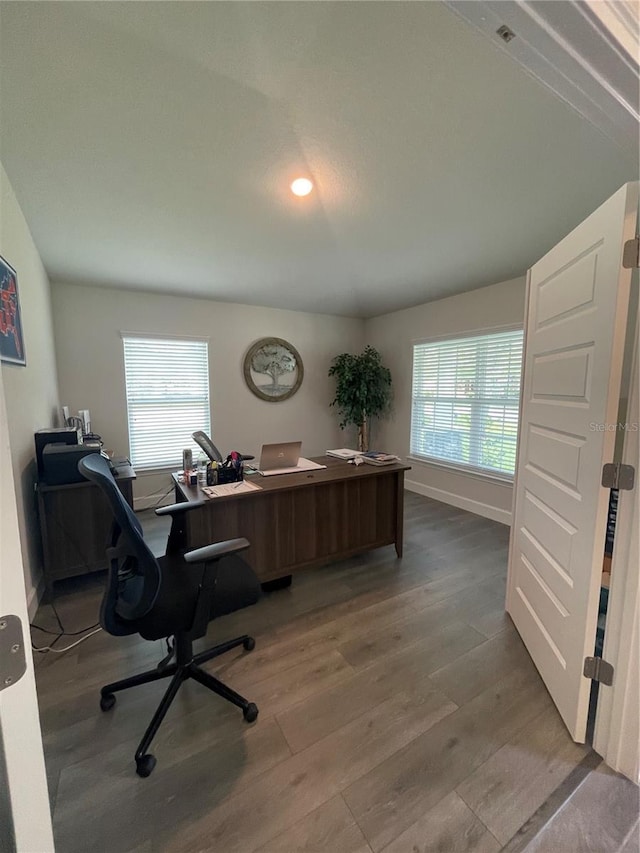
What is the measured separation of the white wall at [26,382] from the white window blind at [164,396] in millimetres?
940

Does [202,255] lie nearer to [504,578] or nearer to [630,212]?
[630,212]

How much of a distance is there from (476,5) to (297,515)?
2256 millimetres

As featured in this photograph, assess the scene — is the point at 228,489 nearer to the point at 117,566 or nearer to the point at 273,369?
the point at 117,566

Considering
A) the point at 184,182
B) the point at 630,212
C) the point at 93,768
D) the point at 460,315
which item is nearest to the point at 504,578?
the point at 630,212

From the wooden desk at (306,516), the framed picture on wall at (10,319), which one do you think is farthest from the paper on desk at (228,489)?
the framed picture on wall at (10,319)

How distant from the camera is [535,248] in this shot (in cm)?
280

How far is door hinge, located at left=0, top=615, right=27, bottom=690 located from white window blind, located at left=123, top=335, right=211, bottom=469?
12.0 feet

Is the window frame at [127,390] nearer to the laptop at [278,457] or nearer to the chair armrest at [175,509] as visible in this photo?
the laptop at [278,457]

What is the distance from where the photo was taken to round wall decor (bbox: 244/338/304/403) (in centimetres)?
434

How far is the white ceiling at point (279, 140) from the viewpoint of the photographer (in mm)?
1491

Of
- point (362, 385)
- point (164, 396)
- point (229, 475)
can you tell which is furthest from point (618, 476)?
point (164, 396)

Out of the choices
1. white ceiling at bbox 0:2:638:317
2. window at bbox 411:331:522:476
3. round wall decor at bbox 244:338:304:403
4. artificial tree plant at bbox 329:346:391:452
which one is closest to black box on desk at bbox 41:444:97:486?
white ceiling at bbox 0:2:638:317

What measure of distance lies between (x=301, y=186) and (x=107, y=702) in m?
3.18

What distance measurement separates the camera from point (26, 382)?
7.19 feet
